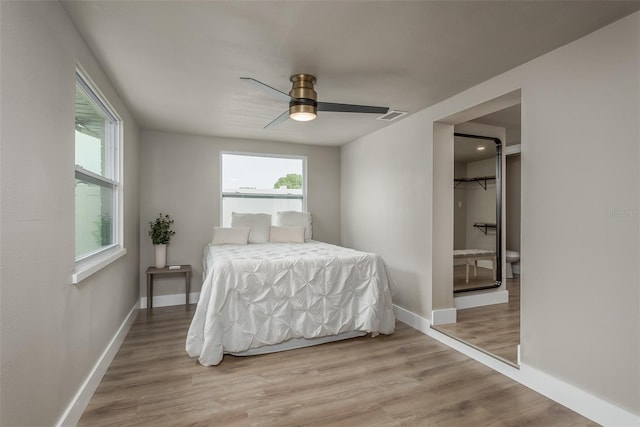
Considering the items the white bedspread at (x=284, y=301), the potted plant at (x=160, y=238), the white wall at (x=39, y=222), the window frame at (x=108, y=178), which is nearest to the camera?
the white wall at (x=39, y=222)

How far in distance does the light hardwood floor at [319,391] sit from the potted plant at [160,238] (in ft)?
4.52

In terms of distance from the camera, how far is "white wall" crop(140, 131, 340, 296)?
444 cm

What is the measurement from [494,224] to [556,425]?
9.69ft

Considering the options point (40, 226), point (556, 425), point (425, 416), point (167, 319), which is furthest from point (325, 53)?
point (167, 319)

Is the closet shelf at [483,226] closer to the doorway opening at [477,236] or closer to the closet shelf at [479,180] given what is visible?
the doorway opening at [477,236]

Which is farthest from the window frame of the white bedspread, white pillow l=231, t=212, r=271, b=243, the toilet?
the toilet

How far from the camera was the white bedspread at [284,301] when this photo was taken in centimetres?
275

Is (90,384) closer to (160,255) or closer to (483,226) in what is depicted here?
(160,255)

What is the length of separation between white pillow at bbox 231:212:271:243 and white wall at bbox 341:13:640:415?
3.07 metres

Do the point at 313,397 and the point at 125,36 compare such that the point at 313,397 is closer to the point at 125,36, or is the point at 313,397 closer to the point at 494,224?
the point at 125,36

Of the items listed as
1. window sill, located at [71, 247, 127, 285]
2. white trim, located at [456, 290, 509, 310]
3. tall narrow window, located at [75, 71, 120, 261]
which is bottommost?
white trim, located at [456, 290, 509, 310]

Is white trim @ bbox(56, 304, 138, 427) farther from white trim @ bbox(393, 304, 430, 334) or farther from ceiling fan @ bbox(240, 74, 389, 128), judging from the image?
white trim @ bbox(393, 304, 430, 334)

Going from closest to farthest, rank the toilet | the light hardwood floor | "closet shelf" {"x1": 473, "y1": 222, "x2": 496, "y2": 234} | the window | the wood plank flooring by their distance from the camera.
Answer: the light hardwood floor
the wood plank flooring
"closet shelf" {"x1": 473, "y1": 222, "x2": 496, "y2": 234}
the window
the toilet

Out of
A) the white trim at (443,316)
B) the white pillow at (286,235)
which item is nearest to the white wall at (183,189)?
the white pillow at (286,235)
